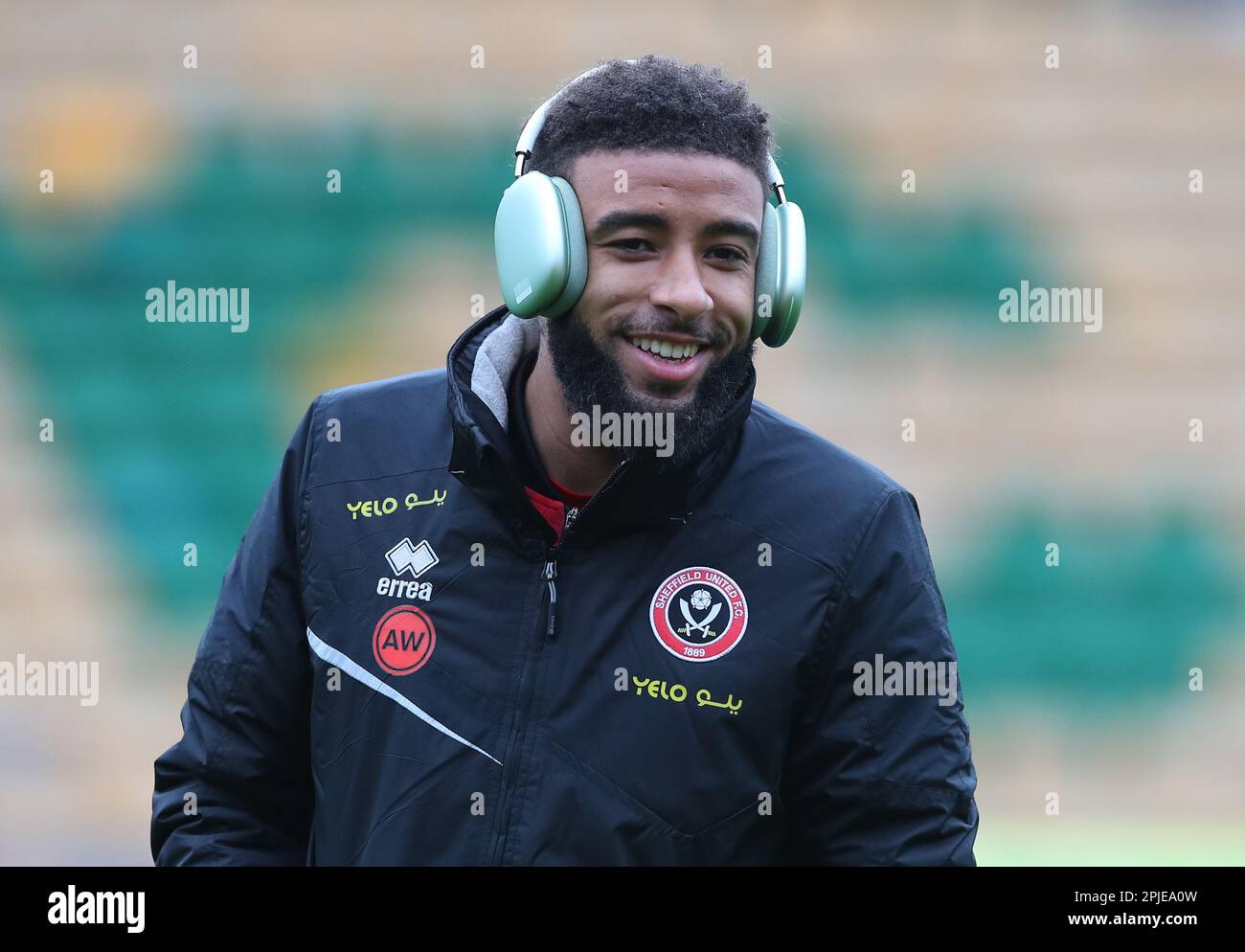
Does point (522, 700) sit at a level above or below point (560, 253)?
below

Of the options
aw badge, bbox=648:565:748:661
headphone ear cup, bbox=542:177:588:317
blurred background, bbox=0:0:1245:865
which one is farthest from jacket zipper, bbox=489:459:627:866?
blurred background, bbox=0:0:1245:865

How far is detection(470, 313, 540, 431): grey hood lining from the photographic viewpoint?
7.92 ft

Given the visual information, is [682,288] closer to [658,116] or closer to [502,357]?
[658,116]

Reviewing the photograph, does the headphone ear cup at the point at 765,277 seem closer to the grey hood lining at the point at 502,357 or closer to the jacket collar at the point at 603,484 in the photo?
the jacket collar at the point at 603,484

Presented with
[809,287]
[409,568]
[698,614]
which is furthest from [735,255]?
[809,287]

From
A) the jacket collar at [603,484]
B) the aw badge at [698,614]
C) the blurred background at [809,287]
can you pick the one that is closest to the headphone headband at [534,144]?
the jacket collar at [603,484]

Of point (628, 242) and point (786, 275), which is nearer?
point (628, 242)

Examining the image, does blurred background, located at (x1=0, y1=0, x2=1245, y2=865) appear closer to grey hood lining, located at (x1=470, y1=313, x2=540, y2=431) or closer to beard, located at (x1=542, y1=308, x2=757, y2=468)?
grey hood lining, located at (x1=470, y1=313, x2=540, y2=431)

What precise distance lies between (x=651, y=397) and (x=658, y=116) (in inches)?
16.9

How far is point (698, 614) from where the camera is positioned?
2223mm

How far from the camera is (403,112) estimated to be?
5.50 metres

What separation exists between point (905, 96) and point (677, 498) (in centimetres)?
365
